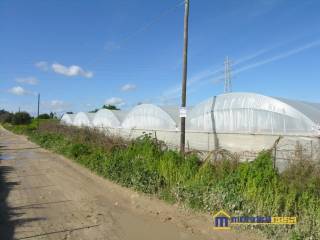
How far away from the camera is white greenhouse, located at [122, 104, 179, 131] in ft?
67.0

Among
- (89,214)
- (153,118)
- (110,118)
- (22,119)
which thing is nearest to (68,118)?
(110,118)

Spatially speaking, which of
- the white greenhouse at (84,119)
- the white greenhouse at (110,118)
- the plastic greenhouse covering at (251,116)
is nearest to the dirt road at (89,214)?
the plastic greenhouse covering at (251,116)

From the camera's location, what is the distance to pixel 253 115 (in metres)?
14.2

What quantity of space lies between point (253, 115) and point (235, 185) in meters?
7.57

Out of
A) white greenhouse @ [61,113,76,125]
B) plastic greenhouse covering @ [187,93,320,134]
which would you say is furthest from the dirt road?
white greenhouse @ [61,113,76,125]

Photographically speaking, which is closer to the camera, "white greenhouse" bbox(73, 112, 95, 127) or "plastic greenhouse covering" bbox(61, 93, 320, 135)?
"plastic greenhouse covering" bbox(61, 93, 320, 135)

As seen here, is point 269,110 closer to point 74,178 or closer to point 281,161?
point 281,161

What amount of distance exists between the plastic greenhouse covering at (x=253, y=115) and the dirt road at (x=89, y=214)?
22.0 ft

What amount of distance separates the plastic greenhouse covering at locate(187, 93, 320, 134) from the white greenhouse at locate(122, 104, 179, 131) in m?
2.84

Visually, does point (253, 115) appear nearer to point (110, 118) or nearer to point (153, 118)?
point (153, 118)

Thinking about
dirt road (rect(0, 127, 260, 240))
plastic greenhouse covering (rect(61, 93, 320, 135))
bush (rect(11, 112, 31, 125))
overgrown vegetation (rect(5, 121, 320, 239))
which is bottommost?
dirt road (rect(0, 127, 260, 240))

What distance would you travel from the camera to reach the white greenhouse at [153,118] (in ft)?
67.0

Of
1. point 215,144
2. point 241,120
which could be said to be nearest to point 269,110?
point 241,120

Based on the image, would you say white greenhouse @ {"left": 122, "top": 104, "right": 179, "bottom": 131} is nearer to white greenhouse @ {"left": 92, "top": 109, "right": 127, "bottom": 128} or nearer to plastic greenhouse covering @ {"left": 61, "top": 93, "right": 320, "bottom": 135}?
plastic greenhouse covering @ {"left": 61, "top": 93, "right": 320, "bottom": 135}
